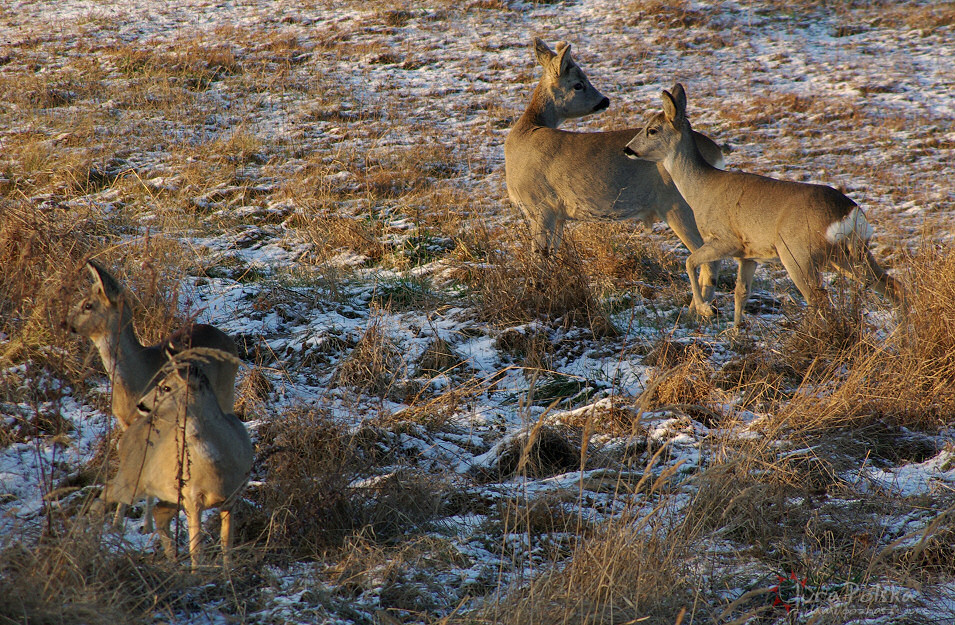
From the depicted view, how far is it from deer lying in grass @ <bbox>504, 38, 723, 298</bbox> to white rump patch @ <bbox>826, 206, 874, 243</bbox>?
189 cm

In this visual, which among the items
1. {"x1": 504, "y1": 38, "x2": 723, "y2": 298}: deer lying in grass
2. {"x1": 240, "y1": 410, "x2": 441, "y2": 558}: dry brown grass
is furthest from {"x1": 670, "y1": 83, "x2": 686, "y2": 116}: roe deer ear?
{"x1": 240, "y1": 410, "x2": 441, "y2": 558}: dry brown grass

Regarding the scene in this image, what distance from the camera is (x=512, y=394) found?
5.52 meters

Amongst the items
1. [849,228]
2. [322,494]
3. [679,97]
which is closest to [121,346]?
[322,494]

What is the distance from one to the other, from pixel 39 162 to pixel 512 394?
25.6 ft

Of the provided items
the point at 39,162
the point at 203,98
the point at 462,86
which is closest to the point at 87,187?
the point at 39,162

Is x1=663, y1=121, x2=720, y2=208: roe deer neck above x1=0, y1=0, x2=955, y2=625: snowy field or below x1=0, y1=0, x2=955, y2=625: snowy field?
above

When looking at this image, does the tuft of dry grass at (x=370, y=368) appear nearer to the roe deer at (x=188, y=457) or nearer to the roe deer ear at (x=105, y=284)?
the roe deer ear at (x=105, y=284)

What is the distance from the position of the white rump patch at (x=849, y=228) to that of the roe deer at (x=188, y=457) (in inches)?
162

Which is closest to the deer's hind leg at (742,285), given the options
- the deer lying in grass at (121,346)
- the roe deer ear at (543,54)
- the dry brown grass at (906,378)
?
the dry brown grass at (906,378)

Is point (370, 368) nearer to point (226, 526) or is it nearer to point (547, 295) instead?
point (547, 295)

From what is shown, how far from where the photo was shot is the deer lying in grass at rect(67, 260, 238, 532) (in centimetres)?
350

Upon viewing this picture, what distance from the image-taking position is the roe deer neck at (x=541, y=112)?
8195 mm

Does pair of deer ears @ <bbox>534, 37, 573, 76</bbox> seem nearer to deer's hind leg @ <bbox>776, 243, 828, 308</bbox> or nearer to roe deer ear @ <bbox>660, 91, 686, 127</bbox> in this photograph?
roe deer ear @ <bbox>660, 91, 686, 127</bbox>

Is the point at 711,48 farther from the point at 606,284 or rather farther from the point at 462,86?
the point at 606,284
